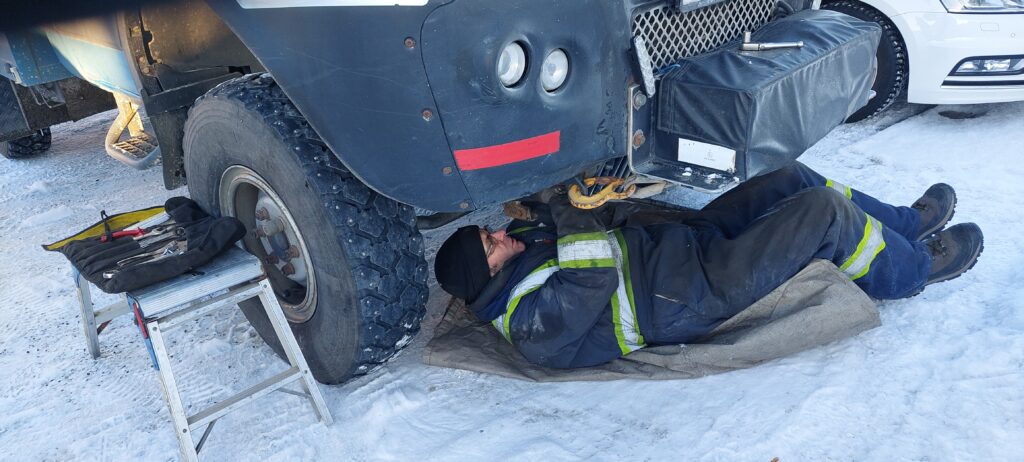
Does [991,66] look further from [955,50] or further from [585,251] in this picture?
[585,251]

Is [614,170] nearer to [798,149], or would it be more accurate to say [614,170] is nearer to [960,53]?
[798,149]

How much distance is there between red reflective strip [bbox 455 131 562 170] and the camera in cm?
206

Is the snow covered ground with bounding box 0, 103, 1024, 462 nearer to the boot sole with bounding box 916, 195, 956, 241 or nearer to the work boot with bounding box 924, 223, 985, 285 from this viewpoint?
the work boot with bounding box 924, 223, 985, 285

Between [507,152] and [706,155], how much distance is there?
601mm

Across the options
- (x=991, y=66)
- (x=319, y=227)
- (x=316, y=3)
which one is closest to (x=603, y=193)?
(x=319, y=227)

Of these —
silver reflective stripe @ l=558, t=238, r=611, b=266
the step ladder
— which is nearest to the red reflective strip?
silver reflective stripe @ l=558, t=238, r=611, b=266

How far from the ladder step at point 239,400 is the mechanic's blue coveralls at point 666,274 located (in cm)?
78

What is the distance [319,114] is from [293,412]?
1100mm

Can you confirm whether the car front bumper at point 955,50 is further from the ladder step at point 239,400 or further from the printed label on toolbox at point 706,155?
the ladder step at point 239,400

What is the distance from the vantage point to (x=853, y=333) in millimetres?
2559

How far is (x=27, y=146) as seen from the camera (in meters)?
5.78

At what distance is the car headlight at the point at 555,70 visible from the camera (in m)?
2.03

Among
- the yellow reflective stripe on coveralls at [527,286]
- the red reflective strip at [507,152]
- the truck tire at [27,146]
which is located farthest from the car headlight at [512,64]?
the truck tire at [27,146]

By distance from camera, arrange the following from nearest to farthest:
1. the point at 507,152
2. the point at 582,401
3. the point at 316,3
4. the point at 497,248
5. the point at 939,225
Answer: the point at 316,3
the point at 507,152
the point at 582,401
the point at 497,248
the point at 939,225
